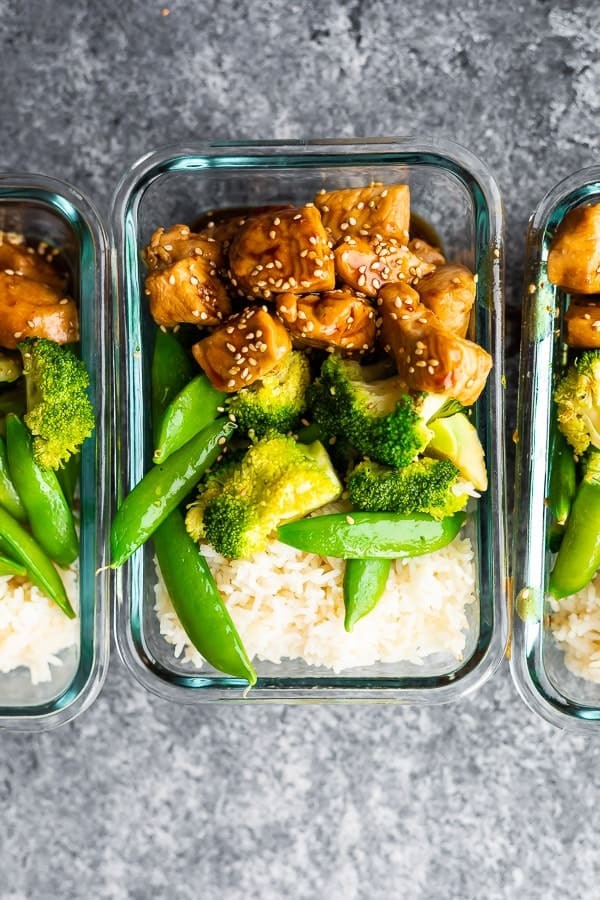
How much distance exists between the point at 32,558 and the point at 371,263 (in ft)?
3.50

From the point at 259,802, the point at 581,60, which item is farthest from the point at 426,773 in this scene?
the point at 581,60

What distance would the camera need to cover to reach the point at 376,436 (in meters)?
1.91

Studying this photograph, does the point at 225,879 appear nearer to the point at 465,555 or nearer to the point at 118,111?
the point at 465,555

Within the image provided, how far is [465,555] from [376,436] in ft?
1.37

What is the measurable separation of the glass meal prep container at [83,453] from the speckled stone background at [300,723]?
23 cm

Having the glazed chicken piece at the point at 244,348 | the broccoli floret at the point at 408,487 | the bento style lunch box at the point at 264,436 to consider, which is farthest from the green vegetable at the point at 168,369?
the broccoli floret at the point at 408,487

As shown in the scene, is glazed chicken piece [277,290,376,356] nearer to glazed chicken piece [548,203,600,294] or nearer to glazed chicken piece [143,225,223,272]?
glazed chicken piece [143,225,223,272]

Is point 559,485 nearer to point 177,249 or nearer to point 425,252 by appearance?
point 425,252

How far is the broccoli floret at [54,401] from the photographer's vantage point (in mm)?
1970

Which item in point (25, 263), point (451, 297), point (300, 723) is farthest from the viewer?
point (300, 723)

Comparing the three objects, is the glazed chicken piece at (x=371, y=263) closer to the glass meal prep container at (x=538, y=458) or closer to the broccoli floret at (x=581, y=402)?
the glass meal prep container at (x=538, y=458)

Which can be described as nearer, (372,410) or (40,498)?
(372,410)

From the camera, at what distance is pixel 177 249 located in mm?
2027

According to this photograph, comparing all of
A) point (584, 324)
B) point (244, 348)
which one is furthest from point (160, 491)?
point (584, 324)
